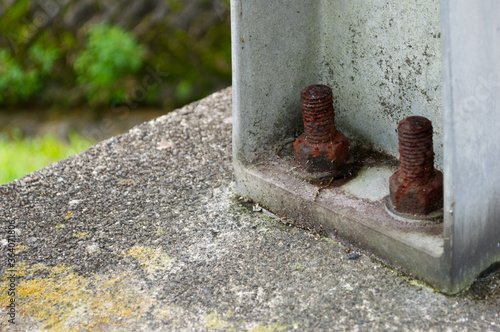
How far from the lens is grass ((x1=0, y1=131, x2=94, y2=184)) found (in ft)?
11.5

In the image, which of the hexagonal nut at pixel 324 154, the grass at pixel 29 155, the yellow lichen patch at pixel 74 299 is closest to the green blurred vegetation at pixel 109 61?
the grass at pixel 29 155

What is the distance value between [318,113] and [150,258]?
65 centimetres

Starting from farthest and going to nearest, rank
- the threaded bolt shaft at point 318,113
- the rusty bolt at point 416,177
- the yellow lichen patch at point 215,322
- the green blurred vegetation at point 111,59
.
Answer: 1. the green blurred vegetation at point 111,59
2. the threaded bolt shaft at point 318,113
3. the rusty bolt at point 416,177
4. the yellow lichen patch at point 215,322

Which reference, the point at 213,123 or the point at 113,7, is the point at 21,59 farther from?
the point at 213,123

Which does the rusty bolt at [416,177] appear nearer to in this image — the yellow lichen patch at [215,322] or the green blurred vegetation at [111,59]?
the yellow lichen patch at [215,322]

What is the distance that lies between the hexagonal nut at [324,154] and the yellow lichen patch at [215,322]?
23.2 inches

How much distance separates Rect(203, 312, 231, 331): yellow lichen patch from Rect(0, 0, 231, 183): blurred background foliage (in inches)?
122

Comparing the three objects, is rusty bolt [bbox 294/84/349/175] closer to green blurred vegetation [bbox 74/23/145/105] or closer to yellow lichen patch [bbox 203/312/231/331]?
yellow lichen patch [bbox 203/312/231/331]

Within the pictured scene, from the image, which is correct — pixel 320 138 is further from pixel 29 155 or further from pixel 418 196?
pixel 29 155

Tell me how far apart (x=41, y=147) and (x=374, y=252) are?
297 cm

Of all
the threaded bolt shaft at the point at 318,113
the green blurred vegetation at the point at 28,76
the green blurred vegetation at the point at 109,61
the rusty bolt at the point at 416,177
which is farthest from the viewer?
the green blurred vegetation at the point at 28,76

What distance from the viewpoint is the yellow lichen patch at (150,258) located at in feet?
5.91

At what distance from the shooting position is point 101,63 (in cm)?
514

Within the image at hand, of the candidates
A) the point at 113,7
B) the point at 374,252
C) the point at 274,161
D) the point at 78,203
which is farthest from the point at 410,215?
the point at 113,7
